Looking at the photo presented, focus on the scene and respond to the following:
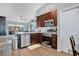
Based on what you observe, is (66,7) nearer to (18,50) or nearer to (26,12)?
(26,12)

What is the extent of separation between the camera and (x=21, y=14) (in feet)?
7.77

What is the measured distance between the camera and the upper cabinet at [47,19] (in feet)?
7.80

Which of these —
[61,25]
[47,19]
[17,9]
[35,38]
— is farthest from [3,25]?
[61,25]

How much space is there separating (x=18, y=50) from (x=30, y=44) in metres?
0.25

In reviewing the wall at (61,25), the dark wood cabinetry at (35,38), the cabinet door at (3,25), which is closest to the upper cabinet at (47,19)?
the wall at (61,25)

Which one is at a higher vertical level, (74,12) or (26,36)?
(74,12)

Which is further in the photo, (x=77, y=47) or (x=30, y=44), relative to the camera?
(x=30, y=44)

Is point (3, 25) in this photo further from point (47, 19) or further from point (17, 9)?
point (47, 19)

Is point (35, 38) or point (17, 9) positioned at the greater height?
point (17, 9)

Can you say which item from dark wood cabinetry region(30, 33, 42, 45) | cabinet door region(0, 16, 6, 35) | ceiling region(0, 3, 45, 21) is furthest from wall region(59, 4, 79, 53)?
cabinet door region(0, 16, 6, 35)

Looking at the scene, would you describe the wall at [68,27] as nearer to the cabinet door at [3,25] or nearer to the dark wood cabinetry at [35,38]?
the dark wood cabinetry at [35,38]

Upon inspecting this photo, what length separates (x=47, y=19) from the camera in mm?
2436

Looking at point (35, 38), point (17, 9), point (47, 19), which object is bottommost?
point (35, 38)

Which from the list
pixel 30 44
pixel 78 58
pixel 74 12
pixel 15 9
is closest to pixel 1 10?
pixel 15 9
